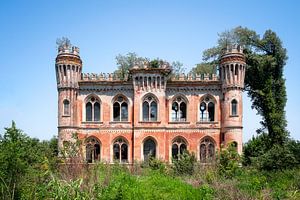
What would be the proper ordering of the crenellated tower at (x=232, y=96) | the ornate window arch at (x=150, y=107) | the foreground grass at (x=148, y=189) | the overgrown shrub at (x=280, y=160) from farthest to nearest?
1. the ornate window arch at (x=150, y=107)
2. the crenellated tower at (x=232, y=96)
3. the overgrown shrub at (x=280, y=160)
4. the foreground grass at (x=148, y=189)

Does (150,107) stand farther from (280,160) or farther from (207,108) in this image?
(280,160)

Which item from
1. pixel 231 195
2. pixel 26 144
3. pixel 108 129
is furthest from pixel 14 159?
pixel 108 129

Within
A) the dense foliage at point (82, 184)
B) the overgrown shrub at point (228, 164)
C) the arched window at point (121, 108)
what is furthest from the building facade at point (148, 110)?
the dense foliage at point (82, 184)

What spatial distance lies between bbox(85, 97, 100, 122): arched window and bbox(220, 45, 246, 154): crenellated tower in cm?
1071

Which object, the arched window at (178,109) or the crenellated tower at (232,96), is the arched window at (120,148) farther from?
the crenellated tower at (232,96)

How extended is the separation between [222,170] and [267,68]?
1518 centimetres

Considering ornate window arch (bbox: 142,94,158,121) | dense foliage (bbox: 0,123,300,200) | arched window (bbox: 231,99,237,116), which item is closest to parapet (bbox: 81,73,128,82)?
ornate window arch (bbox: 142,94,158,121)

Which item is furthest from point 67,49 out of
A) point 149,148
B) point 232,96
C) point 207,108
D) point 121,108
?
point 232,96

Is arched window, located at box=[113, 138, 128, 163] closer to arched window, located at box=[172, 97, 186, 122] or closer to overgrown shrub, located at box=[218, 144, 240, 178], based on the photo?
arched window, located at box=[172, 97, 186, 122]

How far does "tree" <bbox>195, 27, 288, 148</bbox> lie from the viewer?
31938 millimetres

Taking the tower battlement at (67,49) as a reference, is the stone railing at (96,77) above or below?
below

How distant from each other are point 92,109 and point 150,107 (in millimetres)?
4995

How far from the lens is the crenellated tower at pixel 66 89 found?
2977cm

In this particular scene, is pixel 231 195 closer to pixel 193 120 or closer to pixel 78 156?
pixel 78 156
